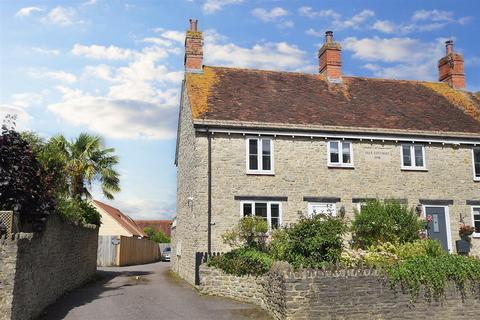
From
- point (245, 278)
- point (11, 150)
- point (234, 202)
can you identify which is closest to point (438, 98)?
point (234, 202)

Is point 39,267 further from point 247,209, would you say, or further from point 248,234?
point 247,209

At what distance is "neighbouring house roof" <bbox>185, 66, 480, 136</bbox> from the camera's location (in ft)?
73.5

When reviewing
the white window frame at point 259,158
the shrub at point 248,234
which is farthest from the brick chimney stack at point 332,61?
the shrub at point 248,234

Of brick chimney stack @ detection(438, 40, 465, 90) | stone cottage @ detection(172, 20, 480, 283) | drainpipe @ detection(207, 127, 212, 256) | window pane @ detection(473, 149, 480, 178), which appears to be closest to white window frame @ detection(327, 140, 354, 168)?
stone cottage @ detection(172, 20, 480, 283)

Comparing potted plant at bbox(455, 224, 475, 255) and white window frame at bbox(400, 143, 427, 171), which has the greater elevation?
white window frame at bbox(400, 143, 427, 171)

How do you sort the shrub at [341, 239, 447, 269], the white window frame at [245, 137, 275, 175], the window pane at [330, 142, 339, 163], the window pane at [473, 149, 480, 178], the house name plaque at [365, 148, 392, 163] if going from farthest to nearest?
the window pane at [473, 149, 480, 178] → the house name plaque at [365, 148, 392, 163] → the window pane at [330, 142, 339, 163] → the white window frame at [245, 137, 275, 175] → the shrub at [341, 239, 447, 269]

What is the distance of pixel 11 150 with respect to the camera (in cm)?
1275

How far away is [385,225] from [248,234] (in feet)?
18.0

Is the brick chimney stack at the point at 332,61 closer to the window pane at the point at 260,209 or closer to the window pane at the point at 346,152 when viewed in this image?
the window pane at the point at 346,152

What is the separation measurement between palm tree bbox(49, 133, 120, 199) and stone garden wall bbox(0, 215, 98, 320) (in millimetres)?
4022

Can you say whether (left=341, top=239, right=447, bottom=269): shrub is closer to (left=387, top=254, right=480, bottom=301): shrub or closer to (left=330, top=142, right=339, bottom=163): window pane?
(left=387, top=254, right=480, bottom=301): shrub

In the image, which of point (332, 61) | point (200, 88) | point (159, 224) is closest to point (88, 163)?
point (200, 88)

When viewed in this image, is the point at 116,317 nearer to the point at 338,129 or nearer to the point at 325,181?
the point at 325,181

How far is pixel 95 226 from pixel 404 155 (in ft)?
50.2
